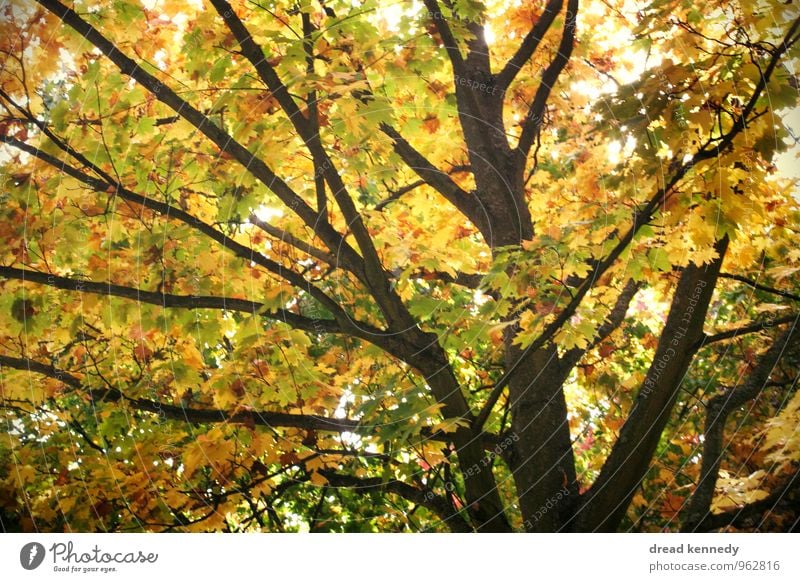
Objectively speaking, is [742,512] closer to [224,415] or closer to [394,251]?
[394,251]

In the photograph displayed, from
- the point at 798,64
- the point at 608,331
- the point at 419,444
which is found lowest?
the point at 419,444

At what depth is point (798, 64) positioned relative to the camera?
3812 millimetres

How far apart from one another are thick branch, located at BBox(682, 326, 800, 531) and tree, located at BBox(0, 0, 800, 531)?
0.02 m

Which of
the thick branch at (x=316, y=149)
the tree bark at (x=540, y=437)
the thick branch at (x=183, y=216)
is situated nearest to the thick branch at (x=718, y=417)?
the tree bark at (x=540, y=437)

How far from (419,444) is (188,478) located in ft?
4.79

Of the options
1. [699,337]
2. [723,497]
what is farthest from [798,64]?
[723,497]

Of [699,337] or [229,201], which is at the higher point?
[229,201]

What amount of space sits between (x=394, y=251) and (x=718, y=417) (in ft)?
6.83

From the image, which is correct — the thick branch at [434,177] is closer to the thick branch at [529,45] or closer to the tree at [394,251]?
the tree at [394,251]

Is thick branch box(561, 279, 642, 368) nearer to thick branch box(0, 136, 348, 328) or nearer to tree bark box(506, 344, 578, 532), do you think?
tree bark box(506, 344, 578, 532)

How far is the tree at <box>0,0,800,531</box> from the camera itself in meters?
3.88

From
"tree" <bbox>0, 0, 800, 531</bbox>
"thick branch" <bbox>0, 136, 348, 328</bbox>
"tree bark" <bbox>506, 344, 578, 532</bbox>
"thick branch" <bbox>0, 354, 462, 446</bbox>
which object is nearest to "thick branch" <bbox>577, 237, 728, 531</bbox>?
"tree" <bbox>0, 0, 800, 531</bbox>
